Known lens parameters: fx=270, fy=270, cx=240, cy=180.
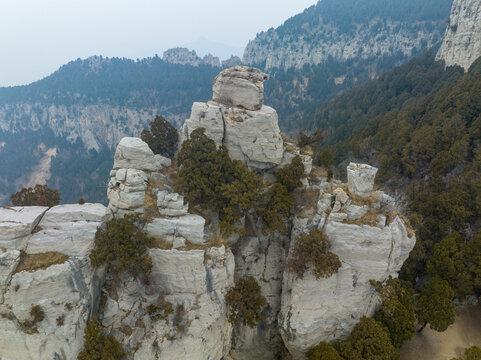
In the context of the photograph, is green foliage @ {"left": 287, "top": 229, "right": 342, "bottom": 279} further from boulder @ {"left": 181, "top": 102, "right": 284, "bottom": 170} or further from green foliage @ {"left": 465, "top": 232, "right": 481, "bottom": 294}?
green foliage @ {"left": 465, "top": 232, "right": 481, "bottom": 294}

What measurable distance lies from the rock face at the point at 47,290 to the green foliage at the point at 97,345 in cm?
116

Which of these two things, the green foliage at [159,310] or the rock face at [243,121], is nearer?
the green foliage at [159,310]

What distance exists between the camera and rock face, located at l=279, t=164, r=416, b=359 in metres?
24.2

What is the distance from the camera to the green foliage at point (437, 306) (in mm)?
24438

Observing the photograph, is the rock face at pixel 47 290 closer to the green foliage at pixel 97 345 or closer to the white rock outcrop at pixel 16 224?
the white rock outcrop at pixel 16 224

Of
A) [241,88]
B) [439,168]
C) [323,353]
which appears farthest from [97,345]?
[439,168]

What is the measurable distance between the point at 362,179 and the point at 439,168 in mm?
27728

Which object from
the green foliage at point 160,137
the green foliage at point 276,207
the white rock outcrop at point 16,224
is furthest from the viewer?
the green foliage at point 160,137

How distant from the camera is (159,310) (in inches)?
907

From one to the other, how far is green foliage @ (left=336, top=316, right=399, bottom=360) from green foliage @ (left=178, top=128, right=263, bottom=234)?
1330 cm

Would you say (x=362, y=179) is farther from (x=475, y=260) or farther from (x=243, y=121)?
(x=475, y=260)

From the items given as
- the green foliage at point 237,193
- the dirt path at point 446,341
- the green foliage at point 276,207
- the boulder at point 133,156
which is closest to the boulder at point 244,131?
the green foliage at point 237,193

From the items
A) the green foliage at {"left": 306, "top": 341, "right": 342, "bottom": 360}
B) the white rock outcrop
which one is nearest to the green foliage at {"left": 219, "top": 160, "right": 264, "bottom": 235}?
the green foliage at {"left": 306, "top": 341, "right": 342, "bottom": 360}

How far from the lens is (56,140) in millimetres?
199750
